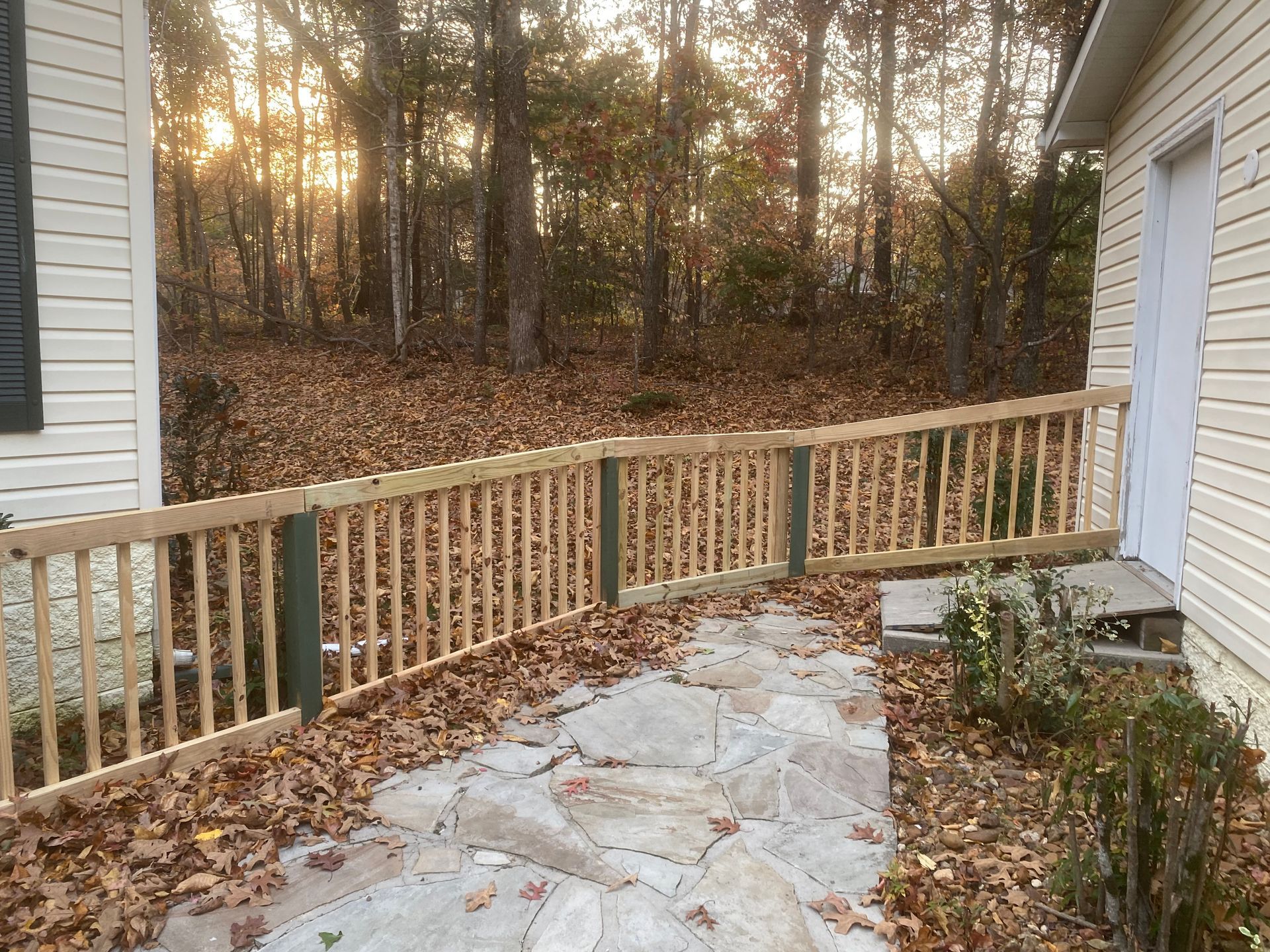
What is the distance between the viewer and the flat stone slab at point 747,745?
137 inches

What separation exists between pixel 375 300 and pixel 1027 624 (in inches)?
705

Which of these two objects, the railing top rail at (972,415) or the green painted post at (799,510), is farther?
the green painted post at (799,510)

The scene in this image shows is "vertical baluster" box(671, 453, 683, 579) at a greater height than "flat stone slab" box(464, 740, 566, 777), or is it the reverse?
"vertical baluster" box(671, 453, 683, 579)

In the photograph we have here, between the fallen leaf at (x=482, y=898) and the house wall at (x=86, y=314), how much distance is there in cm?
290

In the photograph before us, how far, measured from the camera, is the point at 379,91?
45.3 feet

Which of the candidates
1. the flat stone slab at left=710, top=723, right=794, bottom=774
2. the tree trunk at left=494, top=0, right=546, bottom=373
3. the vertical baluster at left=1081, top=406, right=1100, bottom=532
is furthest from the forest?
the flat stone slab at left=710, top=723, right=794, bottom=774

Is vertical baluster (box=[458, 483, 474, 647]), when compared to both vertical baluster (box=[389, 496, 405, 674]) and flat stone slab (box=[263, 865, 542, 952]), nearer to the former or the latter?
vertical baluster (box=[389, 496, 405, 674])

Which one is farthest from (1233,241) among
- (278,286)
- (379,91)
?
(278,286)

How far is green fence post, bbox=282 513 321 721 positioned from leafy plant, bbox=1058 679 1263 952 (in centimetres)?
280

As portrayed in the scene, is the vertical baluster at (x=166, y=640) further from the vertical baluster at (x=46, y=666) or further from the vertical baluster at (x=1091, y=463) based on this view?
the vertical baluster at (x=1091, y=463)

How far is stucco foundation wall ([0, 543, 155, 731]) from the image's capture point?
Result: 4.24m

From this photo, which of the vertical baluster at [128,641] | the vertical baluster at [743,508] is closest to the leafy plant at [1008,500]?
the vertical baluster at [743,508]

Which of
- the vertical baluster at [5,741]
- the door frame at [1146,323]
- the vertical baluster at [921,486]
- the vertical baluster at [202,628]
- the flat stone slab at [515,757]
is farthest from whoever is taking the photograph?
the vertical baluster at [921,486]

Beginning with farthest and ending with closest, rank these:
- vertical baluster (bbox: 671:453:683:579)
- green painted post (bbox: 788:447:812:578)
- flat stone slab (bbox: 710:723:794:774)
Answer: green painted post (bbox: 788:447:812:578), vertical baluster (bbox: 671:453:683:579), flat stone slab (bbox: 710:723:794:774)
